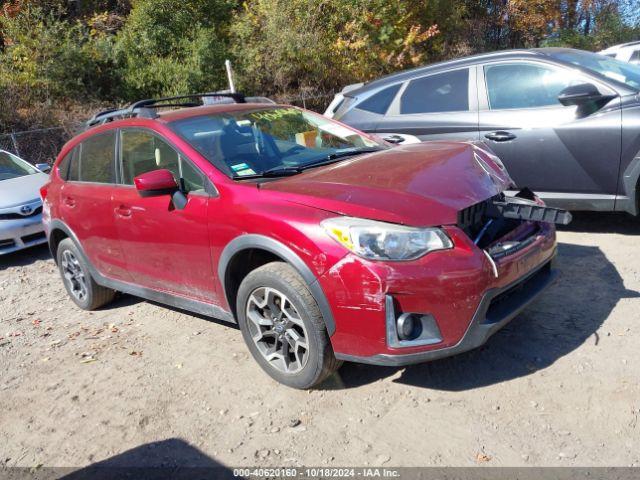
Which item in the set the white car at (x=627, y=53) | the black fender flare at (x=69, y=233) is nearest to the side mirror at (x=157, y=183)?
the black fender flare at (x=69, y=233)

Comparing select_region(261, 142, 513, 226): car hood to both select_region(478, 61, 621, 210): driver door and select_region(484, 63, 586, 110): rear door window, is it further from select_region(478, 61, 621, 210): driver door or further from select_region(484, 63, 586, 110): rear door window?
select_region(484, 63, 586, 110): rear door window

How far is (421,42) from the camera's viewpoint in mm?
18703

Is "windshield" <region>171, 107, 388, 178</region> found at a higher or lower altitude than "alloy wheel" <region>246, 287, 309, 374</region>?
higher

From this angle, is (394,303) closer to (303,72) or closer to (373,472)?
(373,472)

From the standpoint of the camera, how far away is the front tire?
335 centimetres

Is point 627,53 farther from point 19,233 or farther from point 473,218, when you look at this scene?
point 19,233

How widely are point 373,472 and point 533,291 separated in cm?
148

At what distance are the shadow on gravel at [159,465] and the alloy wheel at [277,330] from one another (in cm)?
72

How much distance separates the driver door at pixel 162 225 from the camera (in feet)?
12.9

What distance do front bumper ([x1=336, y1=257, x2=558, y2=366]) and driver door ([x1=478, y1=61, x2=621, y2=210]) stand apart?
6.99 feet

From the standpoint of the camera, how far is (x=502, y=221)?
3697 millimetres

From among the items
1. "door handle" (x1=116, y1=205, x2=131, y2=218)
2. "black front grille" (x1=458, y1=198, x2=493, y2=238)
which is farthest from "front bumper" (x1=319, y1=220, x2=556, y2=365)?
"door handle" (x1=116, y1=205, x2=131, y2=218)

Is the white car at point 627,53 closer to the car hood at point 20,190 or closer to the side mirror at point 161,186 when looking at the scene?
the car hood at point 20,190

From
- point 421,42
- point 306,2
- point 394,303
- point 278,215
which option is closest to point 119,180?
point 278,215
